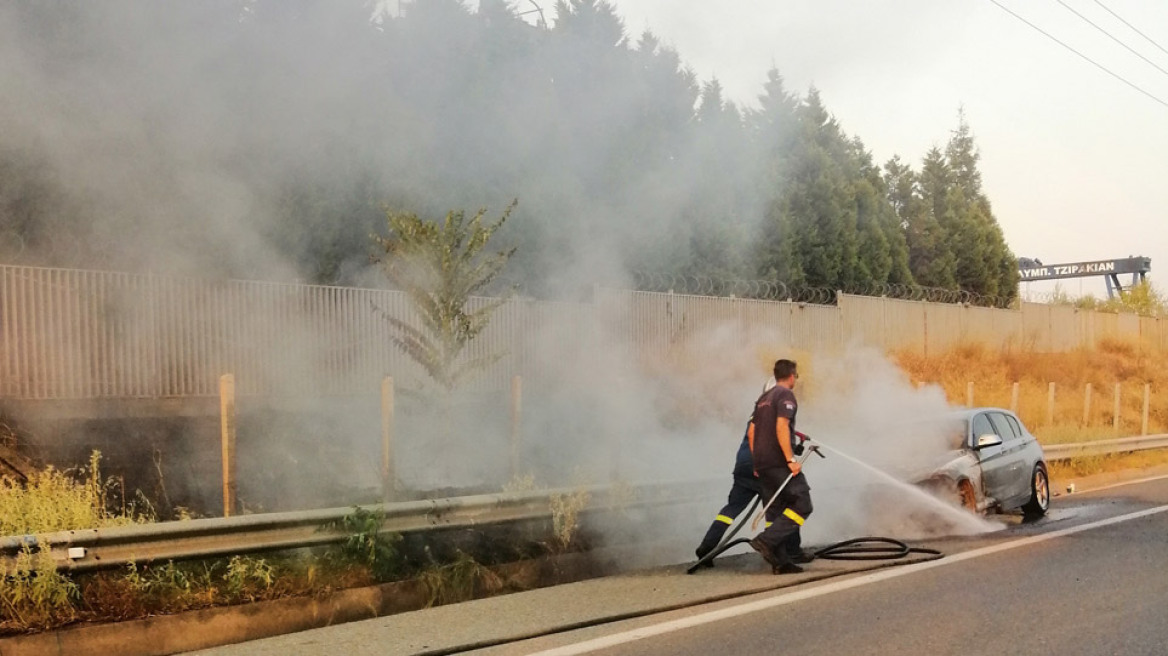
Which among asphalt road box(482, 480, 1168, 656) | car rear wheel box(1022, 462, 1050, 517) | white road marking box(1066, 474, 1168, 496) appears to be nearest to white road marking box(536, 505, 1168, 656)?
asphalt road box(482, 480, 1168, 656)

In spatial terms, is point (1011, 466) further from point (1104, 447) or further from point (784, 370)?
point (1104, 447)

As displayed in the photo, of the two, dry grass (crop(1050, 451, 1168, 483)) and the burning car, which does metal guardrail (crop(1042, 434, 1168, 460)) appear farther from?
the burning car

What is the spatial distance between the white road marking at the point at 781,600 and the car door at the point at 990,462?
2.36 ft

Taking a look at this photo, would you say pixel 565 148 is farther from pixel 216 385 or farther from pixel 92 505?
pixel 92 505

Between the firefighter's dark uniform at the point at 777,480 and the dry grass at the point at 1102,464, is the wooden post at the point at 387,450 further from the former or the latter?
the dry grass at the point at 1102,464

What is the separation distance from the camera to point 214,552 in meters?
4.93

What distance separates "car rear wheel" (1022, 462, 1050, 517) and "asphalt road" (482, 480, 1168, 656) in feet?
7.25

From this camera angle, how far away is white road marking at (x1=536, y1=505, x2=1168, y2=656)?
4617mm

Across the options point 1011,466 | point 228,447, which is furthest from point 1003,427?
point 228,447

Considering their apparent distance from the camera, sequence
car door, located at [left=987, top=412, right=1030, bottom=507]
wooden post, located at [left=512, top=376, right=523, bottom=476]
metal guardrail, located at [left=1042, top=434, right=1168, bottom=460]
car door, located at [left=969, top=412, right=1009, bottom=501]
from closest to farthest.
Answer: wooden post, located at [left=512, top=376, right=523, bottom=476], car door, located at [left=969, top=412, right=1009, bottom=501], car door, located at [left=987, top=412, right=1030, bottom=507], metal guardrail, located at [left=1042, top=434, right=1168, bottom=460]

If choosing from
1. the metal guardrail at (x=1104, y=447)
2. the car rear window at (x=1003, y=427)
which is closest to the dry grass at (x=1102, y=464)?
the metal guardrail at (x=1104, y=447)

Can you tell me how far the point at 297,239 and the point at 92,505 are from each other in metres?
5.18

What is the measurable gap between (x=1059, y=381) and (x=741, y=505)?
1762 cm

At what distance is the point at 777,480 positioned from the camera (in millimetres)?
6324
